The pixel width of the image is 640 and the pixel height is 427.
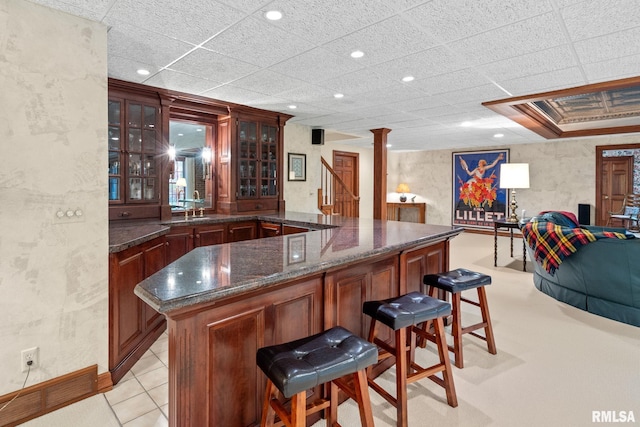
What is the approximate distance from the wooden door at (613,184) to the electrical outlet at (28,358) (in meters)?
9.30

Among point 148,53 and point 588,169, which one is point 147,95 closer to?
point 148,53

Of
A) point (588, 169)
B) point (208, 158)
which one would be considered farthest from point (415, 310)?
point (588, 169)

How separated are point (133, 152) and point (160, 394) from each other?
7.93 feet

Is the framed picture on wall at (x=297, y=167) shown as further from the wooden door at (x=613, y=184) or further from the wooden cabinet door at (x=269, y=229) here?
the wooden door at (x=613, y=184)

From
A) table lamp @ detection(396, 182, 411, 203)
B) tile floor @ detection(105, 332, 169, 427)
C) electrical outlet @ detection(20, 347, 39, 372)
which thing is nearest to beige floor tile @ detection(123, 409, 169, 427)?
tile floor @ detection(105, 332, 169, 427)

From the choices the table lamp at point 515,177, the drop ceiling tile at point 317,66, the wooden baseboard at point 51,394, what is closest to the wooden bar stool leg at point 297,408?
the wooden baseboard at point 51,394

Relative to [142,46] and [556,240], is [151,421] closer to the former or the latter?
[142,46]

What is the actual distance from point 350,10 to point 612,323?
370cm

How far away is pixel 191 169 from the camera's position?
496 centimetres

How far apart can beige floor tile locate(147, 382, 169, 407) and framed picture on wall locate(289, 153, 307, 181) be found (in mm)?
3669

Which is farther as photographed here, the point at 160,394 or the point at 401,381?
the point at 160,394

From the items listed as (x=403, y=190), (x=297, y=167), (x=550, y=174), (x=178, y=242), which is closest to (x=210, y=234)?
(x=178, y=242)

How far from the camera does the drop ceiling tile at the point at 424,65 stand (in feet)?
9.10

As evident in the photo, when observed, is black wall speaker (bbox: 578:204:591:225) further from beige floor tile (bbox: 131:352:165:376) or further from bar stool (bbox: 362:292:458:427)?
beige floor tile (bbox: 131:352:165:376)
